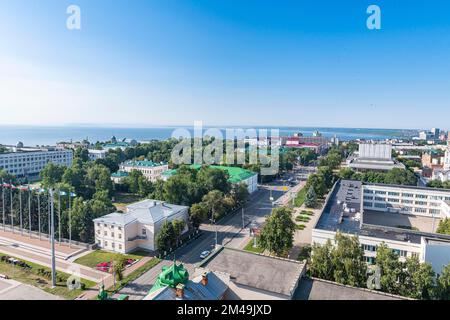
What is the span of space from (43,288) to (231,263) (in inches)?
415

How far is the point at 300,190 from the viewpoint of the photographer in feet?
128

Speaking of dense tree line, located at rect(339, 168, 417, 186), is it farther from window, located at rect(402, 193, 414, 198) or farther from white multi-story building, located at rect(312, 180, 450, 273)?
white multi-story building, located at rect(312, 180, 450, 273)

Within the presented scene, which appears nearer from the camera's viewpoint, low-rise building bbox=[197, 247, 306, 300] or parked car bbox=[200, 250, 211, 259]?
low-rise building bbox=[197, 247, 306, 300]

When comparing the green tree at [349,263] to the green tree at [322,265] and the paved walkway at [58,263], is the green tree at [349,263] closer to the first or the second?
the green tree at [322,265]

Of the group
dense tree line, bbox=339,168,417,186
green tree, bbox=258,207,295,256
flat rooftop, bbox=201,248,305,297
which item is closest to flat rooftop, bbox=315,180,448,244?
green tree, bbox=258,207,295,256

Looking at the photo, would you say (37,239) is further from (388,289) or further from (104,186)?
(388,289)

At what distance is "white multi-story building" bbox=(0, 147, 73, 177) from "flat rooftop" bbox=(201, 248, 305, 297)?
44.8 meters

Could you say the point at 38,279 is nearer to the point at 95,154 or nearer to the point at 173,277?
the point at 173,277

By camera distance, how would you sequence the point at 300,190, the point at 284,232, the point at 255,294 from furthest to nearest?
the point at 300,190, the point at 284,232, the point at 255,294

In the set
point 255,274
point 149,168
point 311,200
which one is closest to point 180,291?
point 255,274

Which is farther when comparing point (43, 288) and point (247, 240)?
point (247, 240)

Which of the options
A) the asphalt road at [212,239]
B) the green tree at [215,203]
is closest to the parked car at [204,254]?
the asphalt road at [212,239]

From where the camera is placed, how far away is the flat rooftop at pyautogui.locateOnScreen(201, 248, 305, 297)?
1049 cm
